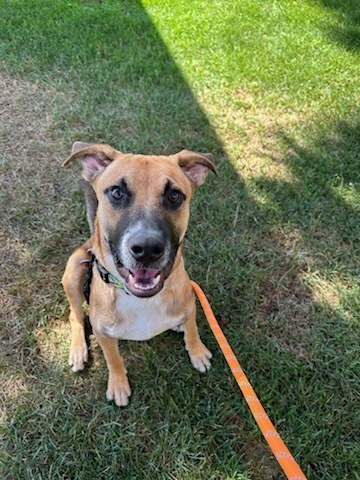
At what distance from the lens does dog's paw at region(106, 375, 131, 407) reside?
3.14m

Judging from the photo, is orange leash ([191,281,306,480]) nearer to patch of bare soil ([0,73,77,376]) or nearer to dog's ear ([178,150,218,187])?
dog's ear ([178,150,218,187])

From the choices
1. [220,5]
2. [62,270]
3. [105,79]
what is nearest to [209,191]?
[62,270]

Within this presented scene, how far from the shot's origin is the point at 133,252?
227cm

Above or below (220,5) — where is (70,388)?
below

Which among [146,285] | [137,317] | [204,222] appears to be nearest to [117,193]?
[146,285]

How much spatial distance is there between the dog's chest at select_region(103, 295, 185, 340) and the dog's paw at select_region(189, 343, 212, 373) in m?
0.56

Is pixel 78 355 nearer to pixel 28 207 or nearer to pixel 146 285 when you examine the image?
pixel 146 285

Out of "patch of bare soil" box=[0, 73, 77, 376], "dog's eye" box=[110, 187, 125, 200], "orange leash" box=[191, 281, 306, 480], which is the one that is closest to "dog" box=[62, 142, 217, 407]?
"dog's eye" box=[110, 187, 125, 200]

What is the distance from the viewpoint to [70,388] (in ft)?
10.7

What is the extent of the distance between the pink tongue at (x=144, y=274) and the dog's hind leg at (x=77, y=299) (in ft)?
2.86

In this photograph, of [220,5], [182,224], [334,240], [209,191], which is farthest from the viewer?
[220,5]

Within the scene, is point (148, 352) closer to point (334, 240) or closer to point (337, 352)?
point (337, 352)

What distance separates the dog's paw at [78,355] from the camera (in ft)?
10.9

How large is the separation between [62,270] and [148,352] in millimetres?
1106
